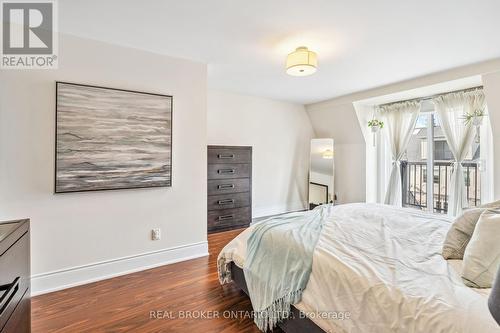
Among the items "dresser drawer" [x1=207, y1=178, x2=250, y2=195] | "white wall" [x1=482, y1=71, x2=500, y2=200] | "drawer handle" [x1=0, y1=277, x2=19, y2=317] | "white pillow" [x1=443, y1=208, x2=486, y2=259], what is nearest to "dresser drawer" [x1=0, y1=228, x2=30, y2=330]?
"drawer handle" [x1=0, y1=277, x2=19, y2=317]

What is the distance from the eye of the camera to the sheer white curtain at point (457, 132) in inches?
135

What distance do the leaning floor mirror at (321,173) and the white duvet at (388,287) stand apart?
10.1 feet

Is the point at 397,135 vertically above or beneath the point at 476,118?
beneath

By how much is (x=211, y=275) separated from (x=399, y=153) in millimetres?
3737

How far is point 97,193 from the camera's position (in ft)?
7.95

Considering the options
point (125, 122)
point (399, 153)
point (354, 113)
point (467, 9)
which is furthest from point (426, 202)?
point (125, 122)

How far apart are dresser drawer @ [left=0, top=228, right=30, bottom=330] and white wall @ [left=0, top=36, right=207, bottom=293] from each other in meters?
1.03

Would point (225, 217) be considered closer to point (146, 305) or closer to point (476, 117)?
point (146, 305)

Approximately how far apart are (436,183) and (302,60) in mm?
3235

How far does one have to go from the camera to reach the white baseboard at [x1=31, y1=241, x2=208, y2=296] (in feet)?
7.23

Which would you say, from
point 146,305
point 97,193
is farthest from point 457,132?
point 97,193

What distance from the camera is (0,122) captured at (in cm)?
202

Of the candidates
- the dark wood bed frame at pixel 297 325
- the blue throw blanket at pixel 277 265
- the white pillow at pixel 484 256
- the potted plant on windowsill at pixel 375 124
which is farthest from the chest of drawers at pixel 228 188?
the white pillow at pixel 484 256

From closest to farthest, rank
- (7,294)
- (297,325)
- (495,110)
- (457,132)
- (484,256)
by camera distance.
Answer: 1. (7,294)
2. (484,256)
3. (297,325)
4. (495,110)
5. (457,132)
